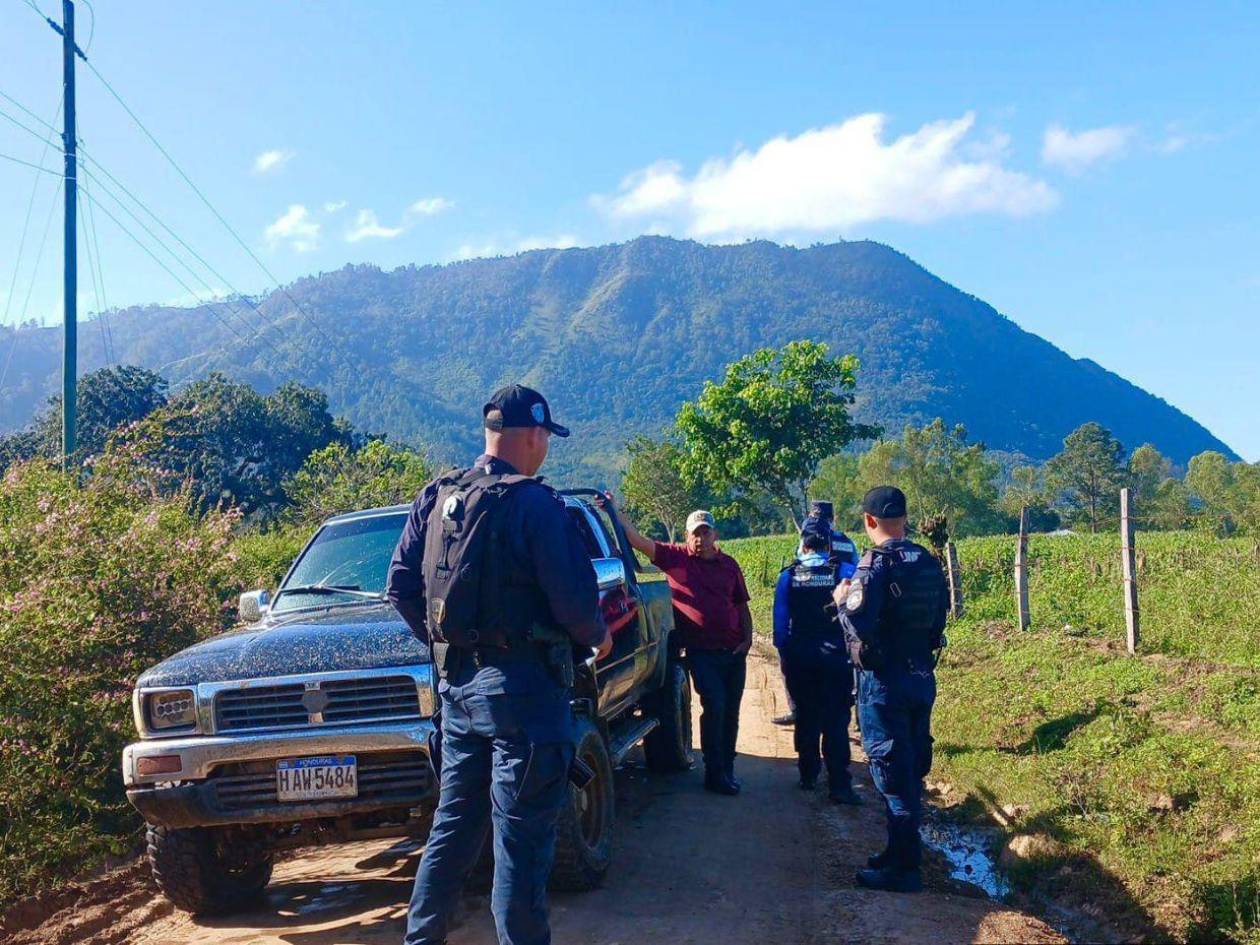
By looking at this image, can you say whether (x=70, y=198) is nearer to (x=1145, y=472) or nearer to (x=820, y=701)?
(x=820, y=701)

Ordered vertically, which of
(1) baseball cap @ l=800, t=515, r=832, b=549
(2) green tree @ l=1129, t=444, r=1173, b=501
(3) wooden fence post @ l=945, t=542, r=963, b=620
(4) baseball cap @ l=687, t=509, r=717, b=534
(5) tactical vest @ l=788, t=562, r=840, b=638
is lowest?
(3) wooden fence post @ l=945, t=542, r=963, b=620

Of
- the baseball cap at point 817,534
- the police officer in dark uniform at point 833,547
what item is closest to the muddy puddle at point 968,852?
the police officer in dark uniform at point 833,547

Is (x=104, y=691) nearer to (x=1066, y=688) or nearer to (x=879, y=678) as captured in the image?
(x=879, y=678)

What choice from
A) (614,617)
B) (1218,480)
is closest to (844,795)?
(614,617)

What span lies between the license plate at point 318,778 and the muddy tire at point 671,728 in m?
3.44

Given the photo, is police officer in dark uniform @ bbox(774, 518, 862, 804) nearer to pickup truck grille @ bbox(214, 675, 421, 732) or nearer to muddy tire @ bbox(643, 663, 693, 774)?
muddy tire @ bbox(643, 663, 693, 774)

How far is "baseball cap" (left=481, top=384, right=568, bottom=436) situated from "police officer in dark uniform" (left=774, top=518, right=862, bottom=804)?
392 cm

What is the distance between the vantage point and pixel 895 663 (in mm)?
5609

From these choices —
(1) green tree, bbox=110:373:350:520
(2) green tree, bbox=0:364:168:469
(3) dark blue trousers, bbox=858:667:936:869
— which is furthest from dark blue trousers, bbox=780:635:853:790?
(2) green tree, bbox=0:364:168:469

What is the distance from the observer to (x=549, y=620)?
3820 millimetres

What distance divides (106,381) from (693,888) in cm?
4760

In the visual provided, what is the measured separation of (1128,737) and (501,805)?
5931 mm

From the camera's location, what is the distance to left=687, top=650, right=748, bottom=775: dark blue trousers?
25.2ft

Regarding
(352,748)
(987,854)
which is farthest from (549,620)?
(987,854)
